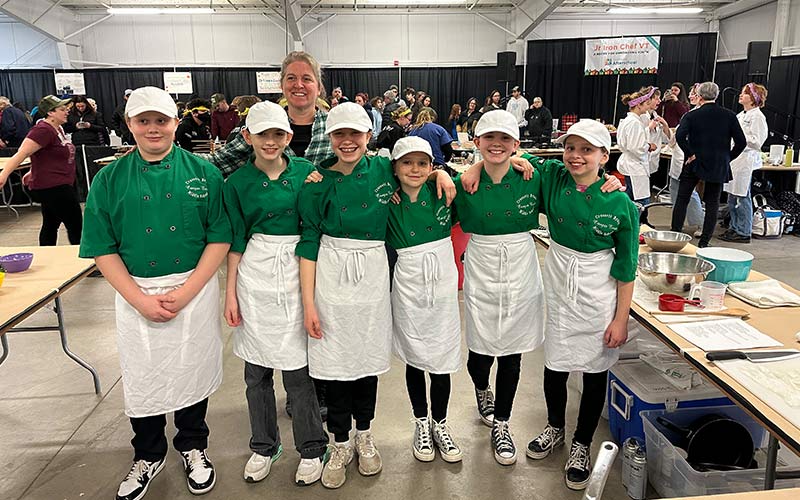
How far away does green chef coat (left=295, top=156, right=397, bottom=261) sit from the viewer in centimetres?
190

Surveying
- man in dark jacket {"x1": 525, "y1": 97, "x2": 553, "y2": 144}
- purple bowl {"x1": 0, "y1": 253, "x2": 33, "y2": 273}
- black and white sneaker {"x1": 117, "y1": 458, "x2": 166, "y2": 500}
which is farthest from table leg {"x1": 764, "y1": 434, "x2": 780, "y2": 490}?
man in dark jacket {"x1": 525, "y1": 97, "x2": 553, "y2": 144}

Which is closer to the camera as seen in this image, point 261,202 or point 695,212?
point 261,202

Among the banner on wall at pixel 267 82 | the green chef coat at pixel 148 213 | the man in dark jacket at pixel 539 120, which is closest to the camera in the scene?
the green chef coat at pixel 148 213

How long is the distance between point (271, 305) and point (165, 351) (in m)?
0.38

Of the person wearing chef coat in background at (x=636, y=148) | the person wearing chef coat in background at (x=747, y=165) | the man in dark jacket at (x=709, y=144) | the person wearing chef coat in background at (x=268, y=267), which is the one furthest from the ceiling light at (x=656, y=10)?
the person wearing chef coat in background at (x=268, y=267)

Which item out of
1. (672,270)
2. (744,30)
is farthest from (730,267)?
(744,30)

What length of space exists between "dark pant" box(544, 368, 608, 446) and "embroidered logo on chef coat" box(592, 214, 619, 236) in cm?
53

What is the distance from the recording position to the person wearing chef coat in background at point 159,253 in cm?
182

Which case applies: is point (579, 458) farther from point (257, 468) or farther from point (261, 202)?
point (261, 202)

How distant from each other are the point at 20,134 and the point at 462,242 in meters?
7.98

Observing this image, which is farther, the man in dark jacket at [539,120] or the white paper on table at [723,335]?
the man in dark jacket at [539,120]

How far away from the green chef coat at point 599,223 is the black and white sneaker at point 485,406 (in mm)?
922

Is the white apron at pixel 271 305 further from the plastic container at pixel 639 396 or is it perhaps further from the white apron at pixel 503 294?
the plastic container at pixel 639 396

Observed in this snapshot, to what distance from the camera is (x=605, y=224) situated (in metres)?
1.90
